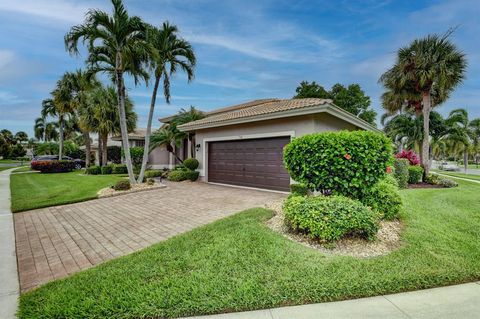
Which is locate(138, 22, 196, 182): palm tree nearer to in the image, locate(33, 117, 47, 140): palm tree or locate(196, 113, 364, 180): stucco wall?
locate(196, 113, 364, 180): stucco wall

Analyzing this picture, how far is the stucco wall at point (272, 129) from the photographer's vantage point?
28.8 feet

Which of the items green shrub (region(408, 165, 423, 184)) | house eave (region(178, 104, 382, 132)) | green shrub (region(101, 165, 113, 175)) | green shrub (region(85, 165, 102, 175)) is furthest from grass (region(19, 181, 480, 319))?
green shrub (region(85, 165, 102, 175))

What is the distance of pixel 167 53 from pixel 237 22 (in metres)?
3.73

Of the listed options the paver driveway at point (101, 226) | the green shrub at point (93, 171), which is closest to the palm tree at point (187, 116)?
the paver driveway at point (101, 226)

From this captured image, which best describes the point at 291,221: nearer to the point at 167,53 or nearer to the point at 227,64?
the point at 167,53

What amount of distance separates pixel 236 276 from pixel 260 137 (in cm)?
767

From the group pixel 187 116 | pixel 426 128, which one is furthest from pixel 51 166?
pixel 426 128

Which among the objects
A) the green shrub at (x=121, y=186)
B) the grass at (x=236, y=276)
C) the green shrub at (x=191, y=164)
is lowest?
the grass at (x=236, y=276)

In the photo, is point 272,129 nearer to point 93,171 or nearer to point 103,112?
point 103,112

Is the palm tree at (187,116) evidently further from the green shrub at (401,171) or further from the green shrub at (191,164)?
the green shrub at (401,171)

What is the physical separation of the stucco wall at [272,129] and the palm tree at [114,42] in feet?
14.7

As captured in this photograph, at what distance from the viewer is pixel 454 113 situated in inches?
754

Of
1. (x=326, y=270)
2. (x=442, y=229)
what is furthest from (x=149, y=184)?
(x=442, y=229)

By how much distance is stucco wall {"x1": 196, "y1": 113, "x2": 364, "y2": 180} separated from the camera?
877 centimetres
